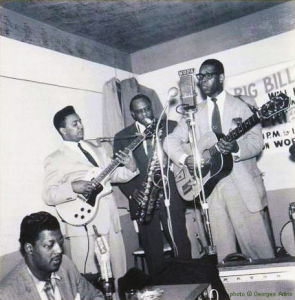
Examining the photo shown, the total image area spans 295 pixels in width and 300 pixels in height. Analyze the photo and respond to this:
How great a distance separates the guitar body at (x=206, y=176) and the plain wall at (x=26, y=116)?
50.1 inches

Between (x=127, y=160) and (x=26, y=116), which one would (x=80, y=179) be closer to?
(x=127, y=160)

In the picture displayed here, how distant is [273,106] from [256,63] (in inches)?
46.6

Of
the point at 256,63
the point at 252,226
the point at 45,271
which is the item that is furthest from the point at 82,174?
the point at 256,63

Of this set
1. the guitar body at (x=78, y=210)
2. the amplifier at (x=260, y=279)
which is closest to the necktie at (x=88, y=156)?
the guitar body at (x=78, y=210)

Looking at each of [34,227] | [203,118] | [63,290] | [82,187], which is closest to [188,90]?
[203,118]

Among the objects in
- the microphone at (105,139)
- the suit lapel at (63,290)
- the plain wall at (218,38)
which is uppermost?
the plain wall at (218,38)

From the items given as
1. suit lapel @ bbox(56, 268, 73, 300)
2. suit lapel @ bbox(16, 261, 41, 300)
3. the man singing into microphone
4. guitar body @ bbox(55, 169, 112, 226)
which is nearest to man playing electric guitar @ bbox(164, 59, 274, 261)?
the man singing into microphone

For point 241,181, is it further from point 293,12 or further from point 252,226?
point 293,12

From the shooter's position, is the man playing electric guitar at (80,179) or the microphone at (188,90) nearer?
the microphone at (188,90)

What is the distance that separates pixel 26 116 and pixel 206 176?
5.98ft

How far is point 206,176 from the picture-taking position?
3502mm

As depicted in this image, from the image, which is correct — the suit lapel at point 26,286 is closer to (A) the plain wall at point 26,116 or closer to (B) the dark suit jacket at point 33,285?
(B) the dark suit jacket at point 33,285

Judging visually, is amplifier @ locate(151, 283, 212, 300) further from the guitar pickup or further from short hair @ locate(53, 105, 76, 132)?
short hair @ locate(53, 105, 76, 132)

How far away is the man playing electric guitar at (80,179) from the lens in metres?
3.37
